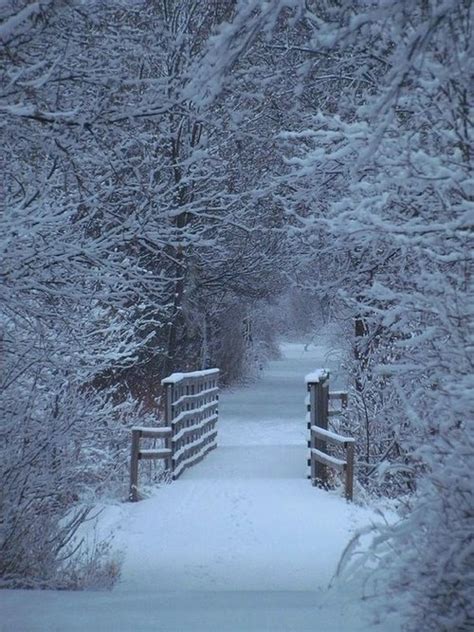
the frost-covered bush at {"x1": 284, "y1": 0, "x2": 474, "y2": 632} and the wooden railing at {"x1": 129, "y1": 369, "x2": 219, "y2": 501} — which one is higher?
the frost-covered bush at {"x1": 284, "y1": 0, "x2": 474, "y2": 632}

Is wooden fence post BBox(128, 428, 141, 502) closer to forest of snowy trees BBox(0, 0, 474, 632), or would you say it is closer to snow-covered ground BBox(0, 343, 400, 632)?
snow-covered ground BBox(0, 343, 400, 632)

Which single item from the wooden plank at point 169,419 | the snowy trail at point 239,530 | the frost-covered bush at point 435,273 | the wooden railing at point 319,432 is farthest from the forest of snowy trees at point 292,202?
the wooden plank at point 169,419

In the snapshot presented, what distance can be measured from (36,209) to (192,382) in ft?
28.1

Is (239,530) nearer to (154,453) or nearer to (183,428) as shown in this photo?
(154,453)

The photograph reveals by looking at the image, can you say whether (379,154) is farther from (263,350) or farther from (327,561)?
(263,350)

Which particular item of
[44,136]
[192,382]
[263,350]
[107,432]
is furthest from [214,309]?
[44,136]

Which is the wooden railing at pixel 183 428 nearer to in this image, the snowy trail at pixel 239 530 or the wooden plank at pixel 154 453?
the wooden plank at pixel 154 453

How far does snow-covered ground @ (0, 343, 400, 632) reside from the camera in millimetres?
5273

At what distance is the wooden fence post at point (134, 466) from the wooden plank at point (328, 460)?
217 cm

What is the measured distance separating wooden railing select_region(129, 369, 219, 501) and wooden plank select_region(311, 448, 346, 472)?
185 cm

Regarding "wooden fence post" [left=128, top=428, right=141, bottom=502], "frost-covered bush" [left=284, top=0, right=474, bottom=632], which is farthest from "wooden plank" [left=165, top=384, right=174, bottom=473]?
"frost-covered bush" [left=284, top=0, right=474, bottom=632]

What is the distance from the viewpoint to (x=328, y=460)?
12.0m

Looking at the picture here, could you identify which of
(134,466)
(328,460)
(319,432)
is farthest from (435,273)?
(319,432)

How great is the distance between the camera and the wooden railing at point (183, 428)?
12.5m
